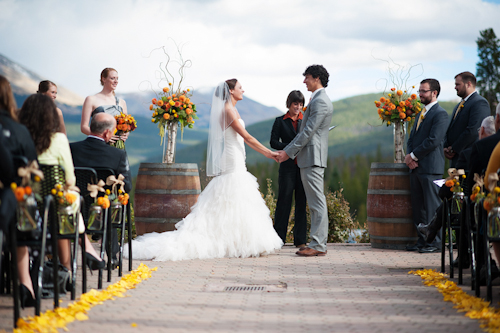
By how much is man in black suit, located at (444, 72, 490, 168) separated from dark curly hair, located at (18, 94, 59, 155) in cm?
467

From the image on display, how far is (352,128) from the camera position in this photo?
82.4 metres

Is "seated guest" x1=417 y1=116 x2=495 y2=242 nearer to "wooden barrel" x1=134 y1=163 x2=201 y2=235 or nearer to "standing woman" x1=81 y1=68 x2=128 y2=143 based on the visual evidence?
"wooden barrel" x1=134 y1=163 x2=201 y2=235

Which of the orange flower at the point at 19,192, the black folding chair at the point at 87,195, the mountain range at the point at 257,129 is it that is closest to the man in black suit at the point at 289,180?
the black folding chair at the point at 87,195

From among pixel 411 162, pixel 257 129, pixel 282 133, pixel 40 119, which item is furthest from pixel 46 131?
pixel 257 129

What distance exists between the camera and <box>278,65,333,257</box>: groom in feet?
20.8

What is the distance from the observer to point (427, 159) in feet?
21.8

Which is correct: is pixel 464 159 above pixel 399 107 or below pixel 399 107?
below

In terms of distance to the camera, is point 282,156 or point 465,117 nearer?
point 465,117

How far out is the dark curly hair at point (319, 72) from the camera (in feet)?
21.2

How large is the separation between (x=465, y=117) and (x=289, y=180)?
2.34 m

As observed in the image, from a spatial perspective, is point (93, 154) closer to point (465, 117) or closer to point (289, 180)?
point (289, 180)

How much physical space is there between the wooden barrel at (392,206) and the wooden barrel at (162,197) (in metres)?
2.45

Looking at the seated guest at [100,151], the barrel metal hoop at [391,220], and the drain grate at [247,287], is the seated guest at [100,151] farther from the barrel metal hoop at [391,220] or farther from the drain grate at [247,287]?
the barrel metal hoop at [391,220]

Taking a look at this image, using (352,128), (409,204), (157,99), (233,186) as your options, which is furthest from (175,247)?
(352,128)
